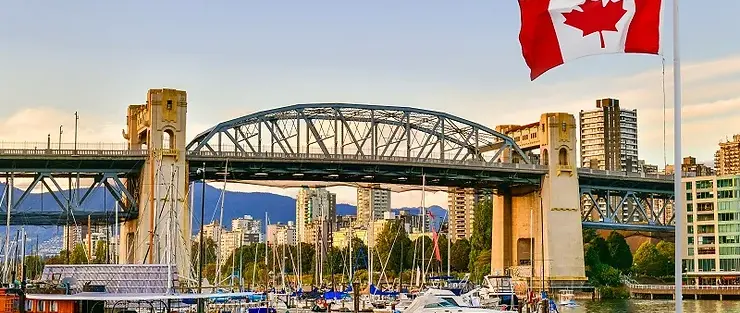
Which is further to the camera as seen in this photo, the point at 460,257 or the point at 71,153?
the point at 460,257

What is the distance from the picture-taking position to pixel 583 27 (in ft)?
72.3

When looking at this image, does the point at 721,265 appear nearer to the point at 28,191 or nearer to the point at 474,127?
the point at 474,127

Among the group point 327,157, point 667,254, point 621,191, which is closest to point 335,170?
point 327,157

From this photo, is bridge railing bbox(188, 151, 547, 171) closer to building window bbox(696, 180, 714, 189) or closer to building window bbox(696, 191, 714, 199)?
building window bbox(696, 180, 714, 189)

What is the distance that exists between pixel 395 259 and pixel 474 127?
4958 centimetres

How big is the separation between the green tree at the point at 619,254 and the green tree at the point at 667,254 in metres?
5.01

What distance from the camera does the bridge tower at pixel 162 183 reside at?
103250 mm

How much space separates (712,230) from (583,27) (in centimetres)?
12853

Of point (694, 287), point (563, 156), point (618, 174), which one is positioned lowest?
point (694, 287)

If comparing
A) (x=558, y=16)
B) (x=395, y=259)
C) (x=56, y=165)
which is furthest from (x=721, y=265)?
(x=558, y=16)

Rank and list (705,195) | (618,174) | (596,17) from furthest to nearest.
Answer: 1. (705,195)
2. (618,174)
3. (596,17)

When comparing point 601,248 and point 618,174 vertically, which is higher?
point 618,174

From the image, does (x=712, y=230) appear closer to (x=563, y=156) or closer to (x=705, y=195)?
(x=705, y=195)

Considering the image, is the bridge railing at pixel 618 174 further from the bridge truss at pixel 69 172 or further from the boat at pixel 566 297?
the bridge truss at pixel 69 172
